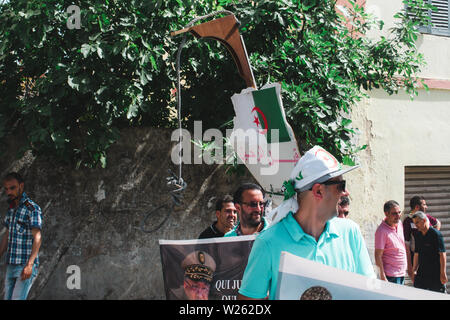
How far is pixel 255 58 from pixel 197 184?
1.76m

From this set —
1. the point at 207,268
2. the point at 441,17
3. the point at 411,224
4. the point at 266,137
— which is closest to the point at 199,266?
the point at 207,268

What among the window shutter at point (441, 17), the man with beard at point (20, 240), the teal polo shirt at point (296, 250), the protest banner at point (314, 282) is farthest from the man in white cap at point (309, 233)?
the window shutter at point (441, 17)

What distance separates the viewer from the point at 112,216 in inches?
224

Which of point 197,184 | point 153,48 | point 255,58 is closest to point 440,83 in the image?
point 255,58

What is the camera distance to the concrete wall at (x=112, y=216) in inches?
215

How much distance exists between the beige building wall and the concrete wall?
3111mm

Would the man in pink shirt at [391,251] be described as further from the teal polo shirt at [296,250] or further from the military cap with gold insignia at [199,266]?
the teal polo shirt at [296,250]

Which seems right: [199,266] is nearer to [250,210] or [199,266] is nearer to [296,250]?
[250,210]

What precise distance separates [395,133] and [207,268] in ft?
18.8

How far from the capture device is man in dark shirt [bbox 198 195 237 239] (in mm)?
4387

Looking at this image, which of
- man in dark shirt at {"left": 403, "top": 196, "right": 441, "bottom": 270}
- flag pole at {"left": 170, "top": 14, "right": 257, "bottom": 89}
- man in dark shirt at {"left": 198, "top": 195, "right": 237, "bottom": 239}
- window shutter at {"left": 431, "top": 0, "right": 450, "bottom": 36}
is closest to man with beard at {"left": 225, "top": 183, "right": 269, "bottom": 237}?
man in dark shirt at {"left": 198, "top": 195, "right": 237, "bottom": 239}

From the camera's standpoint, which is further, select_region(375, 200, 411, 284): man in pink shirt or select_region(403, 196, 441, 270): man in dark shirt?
select_region(403, 196, 441, 270): man in dark shirt

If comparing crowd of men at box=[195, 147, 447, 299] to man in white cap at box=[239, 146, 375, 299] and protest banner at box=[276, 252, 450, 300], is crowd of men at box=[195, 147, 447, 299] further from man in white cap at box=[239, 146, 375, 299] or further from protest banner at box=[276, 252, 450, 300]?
protest banner at box=[276, 252, 450, 300]

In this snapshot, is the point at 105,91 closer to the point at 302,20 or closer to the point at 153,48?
the point at 153,48
